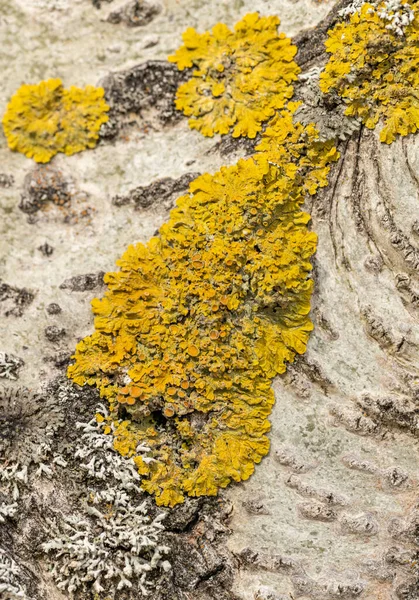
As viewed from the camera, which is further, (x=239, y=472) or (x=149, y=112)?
(x=149, y=112)

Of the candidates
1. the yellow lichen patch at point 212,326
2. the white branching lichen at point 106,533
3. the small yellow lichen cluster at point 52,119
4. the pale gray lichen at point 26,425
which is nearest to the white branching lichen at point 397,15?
the yellow lichen patch at point 212,326

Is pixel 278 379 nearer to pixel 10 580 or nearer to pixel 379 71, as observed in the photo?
pixel 10 580

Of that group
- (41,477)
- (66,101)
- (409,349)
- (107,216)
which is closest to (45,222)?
(107,216)

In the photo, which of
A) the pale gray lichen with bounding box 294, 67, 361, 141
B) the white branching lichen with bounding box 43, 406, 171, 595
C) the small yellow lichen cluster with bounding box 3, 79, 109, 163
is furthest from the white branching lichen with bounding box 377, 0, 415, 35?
the white branching lichen with bounding box 43, 406, 171, 595

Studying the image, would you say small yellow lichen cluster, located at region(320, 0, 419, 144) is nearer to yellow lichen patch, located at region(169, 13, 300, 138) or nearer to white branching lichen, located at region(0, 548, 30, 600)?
yellow lichen patch, located at region(169, 13, 300, 138)

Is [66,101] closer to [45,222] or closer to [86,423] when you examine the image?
[45,222]

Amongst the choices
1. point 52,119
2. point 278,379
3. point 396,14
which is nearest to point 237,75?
point 396,14

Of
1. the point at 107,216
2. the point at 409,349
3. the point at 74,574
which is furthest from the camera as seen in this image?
the point at 107,216
